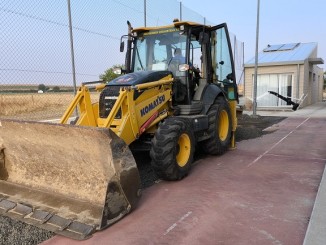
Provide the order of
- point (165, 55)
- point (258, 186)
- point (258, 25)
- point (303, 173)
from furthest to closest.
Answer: point (258, 25), point (165, 55), point (303, 173), point (258, 186)

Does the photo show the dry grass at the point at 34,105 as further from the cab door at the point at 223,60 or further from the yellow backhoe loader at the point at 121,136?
the cab door at the point at 223,60

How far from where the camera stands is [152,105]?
5.45 metres

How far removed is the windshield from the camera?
6.28 m

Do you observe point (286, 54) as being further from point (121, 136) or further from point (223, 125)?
point (121, 136)

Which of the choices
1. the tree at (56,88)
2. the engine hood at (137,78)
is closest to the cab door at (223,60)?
the engine hood at (137,78)

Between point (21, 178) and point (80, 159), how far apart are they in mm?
1154

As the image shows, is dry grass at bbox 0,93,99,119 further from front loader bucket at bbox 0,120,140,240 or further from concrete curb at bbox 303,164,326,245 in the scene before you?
concrete curb at bbox 303,164,326,245

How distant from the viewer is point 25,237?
3539mm

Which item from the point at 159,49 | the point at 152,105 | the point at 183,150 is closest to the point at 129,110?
the point at 152,105

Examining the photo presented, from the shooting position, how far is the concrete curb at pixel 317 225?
3231mm

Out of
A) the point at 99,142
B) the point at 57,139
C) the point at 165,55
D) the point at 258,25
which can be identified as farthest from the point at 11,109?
the point at 258,25

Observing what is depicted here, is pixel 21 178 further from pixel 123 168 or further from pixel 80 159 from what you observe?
pixel 123 168

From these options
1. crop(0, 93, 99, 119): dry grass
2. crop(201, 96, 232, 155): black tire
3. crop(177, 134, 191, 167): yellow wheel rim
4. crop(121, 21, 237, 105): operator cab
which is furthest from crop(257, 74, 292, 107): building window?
crop(177, 134, 191, 167): yellow wheel rim

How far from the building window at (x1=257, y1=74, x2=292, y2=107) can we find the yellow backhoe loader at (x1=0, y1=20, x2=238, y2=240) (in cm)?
1422
